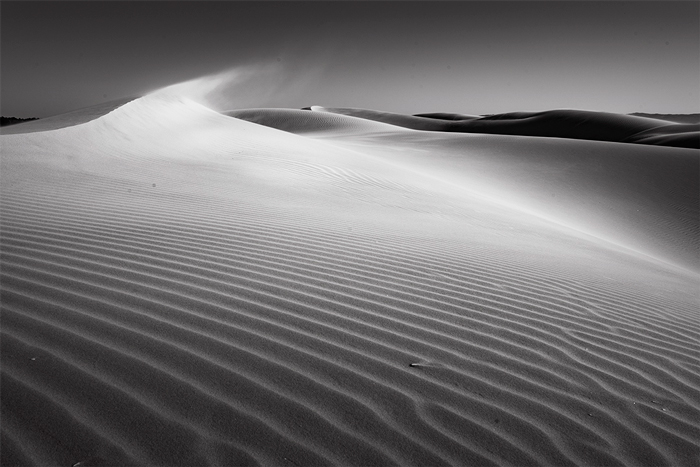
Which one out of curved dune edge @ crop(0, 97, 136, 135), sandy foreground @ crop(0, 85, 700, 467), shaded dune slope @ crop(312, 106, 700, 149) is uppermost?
shaded dune slope @ crop(312, 106, 700, 149)

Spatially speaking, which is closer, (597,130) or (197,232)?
(197,232)

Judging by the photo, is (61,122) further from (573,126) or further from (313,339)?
(573,126)

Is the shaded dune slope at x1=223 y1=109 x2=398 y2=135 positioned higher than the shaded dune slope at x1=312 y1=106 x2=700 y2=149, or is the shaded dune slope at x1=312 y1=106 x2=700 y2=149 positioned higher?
the shaded dune slope at x1=312 y1=106 x2=700 y2=149

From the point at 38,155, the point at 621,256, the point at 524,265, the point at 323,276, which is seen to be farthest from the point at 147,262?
the point at 621,256

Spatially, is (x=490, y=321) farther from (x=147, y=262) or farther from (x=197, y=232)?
(x=197, y=232)

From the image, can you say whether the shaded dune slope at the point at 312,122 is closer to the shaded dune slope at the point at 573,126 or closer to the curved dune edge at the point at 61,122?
the shaded dune slope at the point at 573,126

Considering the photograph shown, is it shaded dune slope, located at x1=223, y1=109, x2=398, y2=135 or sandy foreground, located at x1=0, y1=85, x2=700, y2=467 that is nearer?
sandy foreground, located at x1=0, y1=85, x2=700, y2=467

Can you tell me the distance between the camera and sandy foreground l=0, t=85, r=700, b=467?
192 cm

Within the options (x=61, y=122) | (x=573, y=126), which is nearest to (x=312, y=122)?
(x=573, y=126)

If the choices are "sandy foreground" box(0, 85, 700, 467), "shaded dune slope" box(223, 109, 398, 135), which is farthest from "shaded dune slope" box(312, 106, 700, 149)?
"sandy foreground" box(0, 85, 700, 467)

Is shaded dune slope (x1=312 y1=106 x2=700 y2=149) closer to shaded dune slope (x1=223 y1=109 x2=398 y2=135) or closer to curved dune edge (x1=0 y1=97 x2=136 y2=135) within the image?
shaded dune slope (x1=223 y1=109 x2=398 y2=135)

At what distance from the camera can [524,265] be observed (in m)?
5.14

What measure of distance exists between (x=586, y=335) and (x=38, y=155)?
340 inches

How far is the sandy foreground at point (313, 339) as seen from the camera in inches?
75.5
